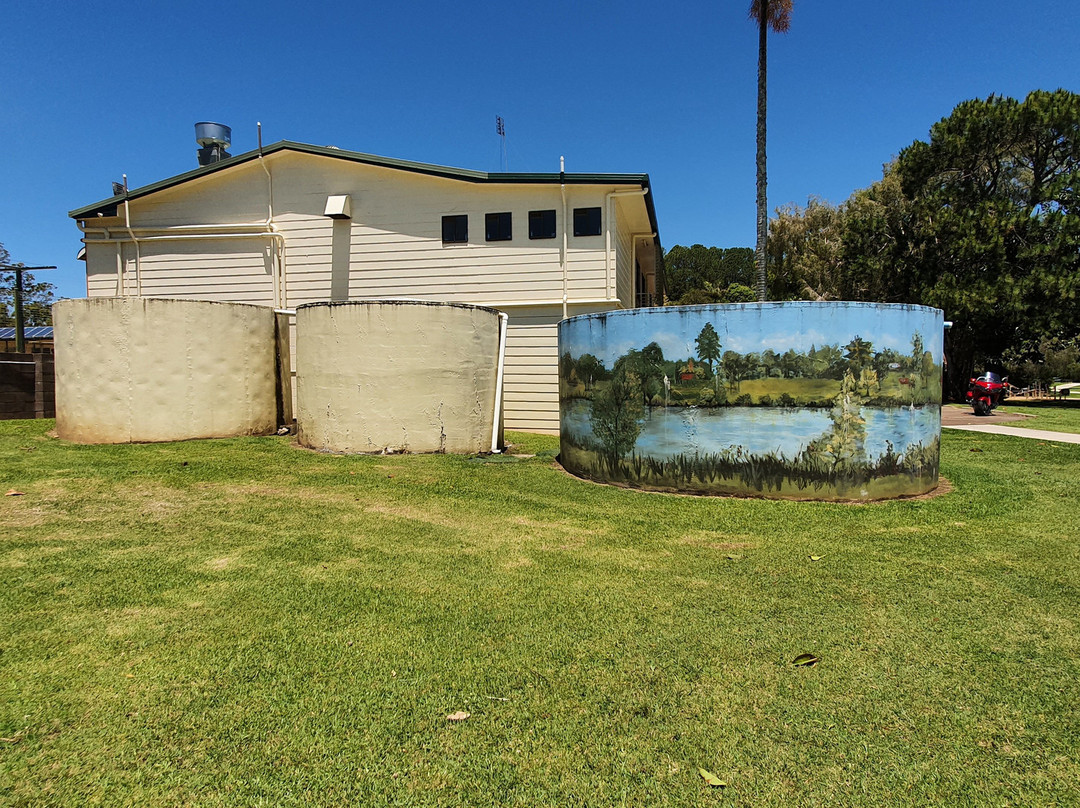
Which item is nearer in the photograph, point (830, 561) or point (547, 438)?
point (830, 561)

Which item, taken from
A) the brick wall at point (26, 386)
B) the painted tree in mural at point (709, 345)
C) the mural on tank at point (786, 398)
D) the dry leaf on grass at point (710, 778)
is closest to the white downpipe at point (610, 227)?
the mural on tank at point (786, 398)

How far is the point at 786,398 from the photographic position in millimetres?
6781

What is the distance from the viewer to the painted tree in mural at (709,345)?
23.1ft

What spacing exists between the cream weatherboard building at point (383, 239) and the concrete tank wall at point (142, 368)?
Answer: 5028 mm

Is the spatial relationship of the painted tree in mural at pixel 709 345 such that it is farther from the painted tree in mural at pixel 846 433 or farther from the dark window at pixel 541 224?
the dark window at pixel 541 224

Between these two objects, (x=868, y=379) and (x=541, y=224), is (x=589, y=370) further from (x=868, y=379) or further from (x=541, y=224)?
(x=541, y=224)

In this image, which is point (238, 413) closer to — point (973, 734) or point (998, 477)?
point (973, 734)

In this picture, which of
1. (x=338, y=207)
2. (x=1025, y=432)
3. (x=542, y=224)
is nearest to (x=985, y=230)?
(x=1025, y=432)

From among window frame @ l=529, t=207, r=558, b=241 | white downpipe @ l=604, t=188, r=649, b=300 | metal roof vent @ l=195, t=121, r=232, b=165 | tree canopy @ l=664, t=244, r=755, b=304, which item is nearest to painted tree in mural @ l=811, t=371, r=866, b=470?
white downpipe @ l=604, t=188, r=649, b=300

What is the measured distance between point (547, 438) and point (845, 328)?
745 cm

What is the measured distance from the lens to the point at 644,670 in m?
3.11

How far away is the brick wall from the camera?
530 inches

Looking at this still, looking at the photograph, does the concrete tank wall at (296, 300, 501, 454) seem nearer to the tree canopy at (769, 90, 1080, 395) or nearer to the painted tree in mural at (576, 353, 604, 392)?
the painted tree in mural at (576, 353, 604, 392)

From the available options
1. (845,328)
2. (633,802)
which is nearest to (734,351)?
(845,328)
